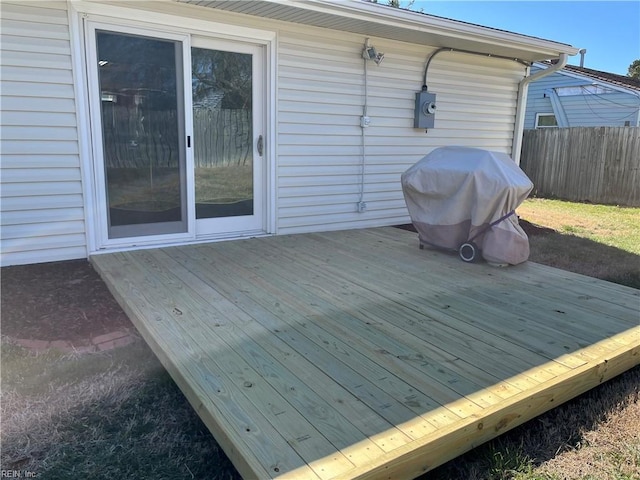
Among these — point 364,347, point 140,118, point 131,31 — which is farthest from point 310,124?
point 364,347

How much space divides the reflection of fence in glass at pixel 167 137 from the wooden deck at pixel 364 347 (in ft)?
2.97

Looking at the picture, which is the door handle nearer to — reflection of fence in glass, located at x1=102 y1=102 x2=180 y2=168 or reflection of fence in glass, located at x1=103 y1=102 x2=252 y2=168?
reflection of fence in glass, located at x1=103 y1=102 x2=252 y2=168

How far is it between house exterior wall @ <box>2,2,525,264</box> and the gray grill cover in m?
1.28

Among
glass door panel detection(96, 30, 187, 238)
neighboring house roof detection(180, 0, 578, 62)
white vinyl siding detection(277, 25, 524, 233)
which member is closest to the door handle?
white vinyl siding detection(277, 25, 524, 233)

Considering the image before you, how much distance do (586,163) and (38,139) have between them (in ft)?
33.4

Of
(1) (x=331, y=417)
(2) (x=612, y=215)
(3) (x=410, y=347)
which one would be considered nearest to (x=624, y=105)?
(2) (x=612, y=215)

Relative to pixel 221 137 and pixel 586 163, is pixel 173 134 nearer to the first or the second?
pixel 221 137

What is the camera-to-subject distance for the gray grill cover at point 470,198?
12.7 feet

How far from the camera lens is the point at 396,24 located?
4770 millimetres

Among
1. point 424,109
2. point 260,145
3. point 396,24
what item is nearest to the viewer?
point 396,24

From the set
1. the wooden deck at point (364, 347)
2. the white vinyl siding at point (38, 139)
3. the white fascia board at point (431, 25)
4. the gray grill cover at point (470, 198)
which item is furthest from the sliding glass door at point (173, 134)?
the gray grill cover at point (470, 198)

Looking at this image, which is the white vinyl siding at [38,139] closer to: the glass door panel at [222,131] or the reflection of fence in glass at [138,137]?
the reflection of fence in glass at [138,137]

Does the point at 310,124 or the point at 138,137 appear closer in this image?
the point at 138,137

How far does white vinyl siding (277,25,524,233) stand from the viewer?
5.01 meters
